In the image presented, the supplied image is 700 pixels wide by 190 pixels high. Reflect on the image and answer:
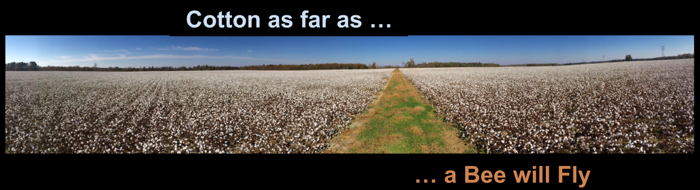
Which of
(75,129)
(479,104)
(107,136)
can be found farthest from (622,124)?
(75,129)

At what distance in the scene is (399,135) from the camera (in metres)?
8.70

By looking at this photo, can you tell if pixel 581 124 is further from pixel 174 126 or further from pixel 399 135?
pixel 174 126

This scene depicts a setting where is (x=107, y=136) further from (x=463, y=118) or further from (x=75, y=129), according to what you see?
(x=463, y=118)

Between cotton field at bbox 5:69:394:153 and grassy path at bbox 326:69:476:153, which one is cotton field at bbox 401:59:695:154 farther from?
cotton field at bbox 5:69:394:153

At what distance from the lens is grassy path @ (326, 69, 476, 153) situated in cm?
758

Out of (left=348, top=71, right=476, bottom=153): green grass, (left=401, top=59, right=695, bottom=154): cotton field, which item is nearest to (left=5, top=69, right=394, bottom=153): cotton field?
(left=348, top=71, right=476, bottom=153): green grass

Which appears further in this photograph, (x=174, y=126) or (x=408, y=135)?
(x=174, y=126)

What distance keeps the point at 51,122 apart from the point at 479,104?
69.4 ft

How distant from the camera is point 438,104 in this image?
1356cm

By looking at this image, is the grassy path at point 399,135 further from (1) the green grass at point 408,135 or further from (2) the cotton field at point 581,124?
(2) the cotton field at point 581,124

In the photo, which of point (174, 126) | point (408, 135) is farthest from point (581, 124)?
point (174, 126)

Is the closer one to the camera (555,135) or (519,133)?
(555,135)
